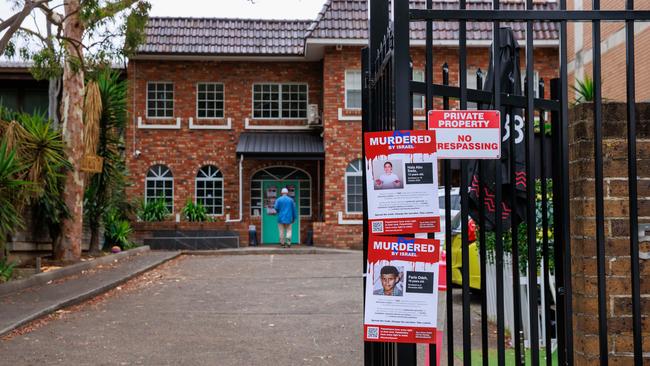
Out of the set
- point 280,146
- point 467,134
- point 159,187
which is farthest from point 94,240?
point 467,134

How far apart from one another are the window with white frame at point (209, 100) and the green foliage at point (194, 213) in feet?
11.2

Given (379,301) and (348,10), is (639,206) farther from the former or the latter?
(348,10)

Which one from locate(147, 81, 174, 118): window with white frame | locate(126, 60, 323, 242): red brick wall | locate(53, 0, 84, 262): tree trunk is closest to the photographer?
locate(53, 0, 84, 262): tree trunk

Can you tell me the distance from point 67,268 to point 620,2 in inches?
513

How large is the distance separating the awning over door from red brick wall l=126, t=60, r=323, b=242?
2.46 ft

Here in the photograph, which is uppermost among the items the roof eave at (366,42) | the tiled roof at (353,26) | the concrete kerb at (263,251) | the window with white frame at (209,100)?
the tiled roof at (353,26)

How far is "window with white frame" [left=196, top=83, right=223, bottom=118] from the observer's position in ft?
78.7

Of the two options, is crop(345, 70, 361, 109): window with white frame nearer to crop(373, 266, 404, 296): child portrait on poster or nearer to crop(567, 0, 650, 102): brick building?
crop(567, 0, 650, 102): brick building

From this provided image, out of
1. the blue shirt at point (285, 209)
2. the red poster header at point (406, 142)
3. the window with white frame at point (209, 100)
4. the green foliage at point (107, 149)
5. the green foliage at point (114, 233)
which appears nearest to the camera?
the red poster header at point (406, 142)

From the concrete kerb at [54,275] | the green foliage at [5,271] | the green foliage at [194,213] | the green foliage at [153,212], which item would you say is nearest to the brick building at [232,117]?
the green foliage at [153,212]

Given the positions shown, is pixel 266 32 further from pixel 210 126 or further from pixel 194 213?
pixel 194 213

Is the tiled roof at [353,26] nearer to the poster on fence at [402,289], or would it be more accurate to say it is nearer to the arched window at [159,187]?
the arched window at [159,187]

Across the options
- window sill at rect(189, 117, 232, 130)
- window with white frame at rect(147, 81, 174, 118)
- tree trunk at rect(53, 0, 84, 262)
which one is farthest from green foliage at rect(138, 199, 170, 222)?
tree trunk at rect(53, 0, 84, 262)

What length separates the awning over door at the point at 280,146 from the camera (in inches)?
878
